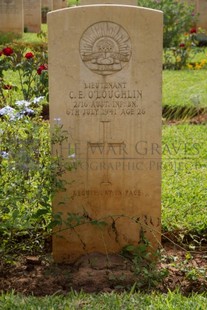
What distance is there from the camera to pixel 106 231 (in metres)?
4.19

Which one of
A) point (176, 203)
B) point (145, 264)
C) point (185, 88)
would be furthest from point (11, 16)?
point (145, 264)

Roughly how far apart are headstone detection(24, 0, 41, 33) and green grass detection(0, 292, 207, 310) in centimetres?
1767

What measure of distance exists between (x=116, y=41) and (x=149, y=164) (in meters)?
0.72

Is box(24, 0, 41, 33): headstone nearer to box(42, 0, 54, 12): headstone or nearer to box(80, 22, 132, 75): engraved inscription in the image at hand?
box(42, 0, 54, 12): headstone

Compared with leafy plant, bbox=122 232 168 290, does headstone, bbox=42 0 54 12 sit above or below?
above

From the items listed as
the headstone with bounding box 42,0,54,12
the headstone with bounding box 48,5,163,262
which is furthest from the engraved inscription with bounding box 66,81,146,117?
the headstone with bounding box 42,0,54,12

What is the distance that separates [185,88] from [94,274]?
20.3 ft

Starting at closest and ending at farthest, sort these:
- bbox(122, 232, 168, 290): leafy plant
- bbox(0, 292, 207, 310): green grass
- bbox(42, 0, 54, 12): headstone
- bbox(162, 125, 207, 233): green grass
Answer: bbox(0, 292, 207, 310): green grass < bbox(122, 232, 168, 290): leafy plant < bbox(162, 125, 207, 233): green grass < bbox(42, 0, 54, 12): headstone

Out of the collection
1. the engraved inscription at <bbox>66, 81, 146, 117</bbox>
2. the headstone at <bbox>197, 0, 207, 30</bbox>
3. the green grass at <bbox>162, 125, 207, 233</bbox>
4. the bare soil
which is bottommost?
the bare soil

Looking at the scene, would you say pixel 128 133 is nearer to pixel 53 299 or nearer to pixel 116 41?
pixel 116 41

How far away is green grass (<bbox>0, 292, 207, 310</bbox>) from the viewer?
10.9 feet

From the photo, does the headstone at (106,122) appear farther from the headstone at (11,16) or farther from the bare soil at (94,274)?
the headstone at (11,16)

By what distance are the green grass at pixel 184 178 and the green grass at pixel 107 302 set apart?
1078 mm

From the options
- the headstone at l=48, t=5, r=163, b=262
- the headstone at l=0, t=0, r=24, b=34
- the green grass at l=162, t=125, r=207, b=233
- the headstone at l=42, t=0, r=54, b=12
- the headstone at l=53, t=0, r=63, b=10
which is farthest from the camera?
the headstone at l=53, t=0, r=63, b=10
